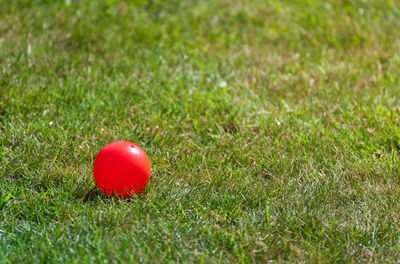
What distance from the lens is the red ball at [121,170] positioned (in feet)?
9.78

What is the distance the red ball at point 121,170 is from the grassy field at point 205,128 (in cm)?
10

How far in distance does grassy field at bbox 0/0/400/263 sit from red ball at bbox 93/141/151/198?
103 millimetres

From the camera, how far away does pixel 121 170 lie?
298 cm

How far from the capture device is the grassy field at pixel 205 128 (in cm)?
276

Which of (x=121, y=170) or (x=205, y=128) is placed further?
(x=205, y=128)

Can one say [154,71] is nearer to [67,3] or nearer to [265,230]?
[67,3]

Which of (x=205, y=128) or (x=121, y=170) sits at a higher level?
(x=121, y=170)

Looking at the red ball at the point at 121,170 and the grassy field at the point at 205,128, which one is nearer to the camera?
the grassy field at the point at 205,128

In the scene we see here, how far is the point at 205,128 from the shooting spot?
160 inches

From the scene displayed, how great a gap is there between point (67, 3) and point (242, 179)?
3955 mm

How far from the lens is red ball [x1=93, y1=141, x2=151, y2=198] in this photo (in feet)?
9.78

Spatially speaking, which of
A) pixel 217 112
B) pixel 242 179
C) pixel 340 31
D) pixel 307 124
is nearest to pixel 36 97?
pixel 217 112

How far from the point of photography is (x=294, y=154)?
3686 millimetres

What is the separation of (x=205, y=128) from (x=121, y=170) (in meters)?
1.24
